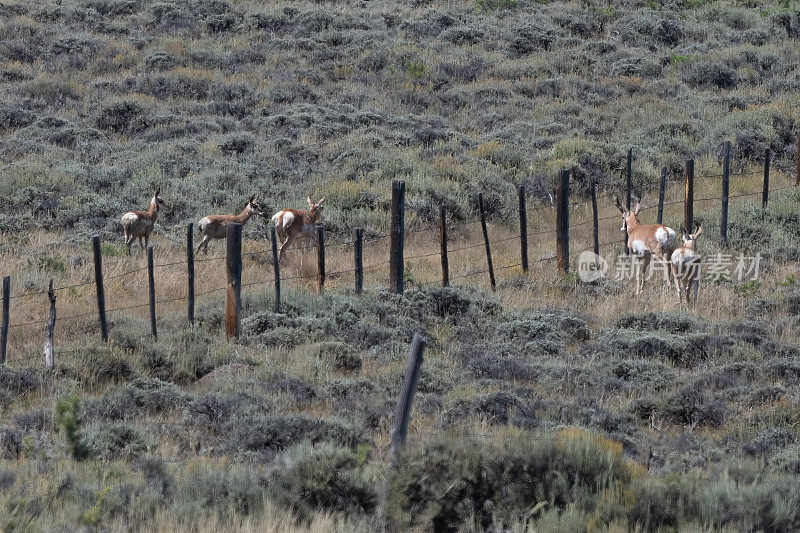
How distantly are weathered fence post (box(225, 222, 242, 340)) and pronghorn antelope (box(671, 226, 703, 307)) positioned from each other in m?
6.96

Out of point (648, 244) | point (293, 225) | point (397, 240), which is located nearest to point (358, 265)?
point (397, 240)

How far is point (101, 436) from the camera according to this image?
8078 millimetres

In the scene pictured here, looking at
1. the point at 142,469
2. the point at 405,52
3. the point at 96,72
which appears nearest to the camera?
the point at 142,469

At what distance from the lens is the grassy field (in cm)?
654

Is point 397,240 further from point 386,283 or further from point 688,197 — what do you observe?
point 688,197

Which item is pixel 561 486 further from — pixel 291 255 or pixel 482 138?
pixel 482 138

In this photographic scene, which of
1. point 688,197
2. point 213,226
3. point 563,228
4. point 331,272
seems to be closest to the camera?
point 331,272

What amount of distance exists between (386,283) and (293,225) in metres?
2.81

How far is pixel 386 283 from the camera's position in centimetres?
1574

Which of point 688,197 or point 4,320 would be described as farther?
point 688,197

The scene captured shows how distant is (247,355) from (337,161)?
502 inches

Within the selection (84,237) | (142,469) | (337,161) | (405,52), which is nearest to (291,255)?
(84,237)

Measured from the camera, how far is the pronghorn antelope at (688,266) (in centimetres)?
1451

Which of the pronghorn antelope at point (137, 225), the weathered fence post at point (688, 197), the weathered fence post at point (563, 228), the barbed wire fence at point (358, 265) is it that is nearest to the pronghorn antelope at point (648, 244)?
the weathered fence post at point (563, 228)
